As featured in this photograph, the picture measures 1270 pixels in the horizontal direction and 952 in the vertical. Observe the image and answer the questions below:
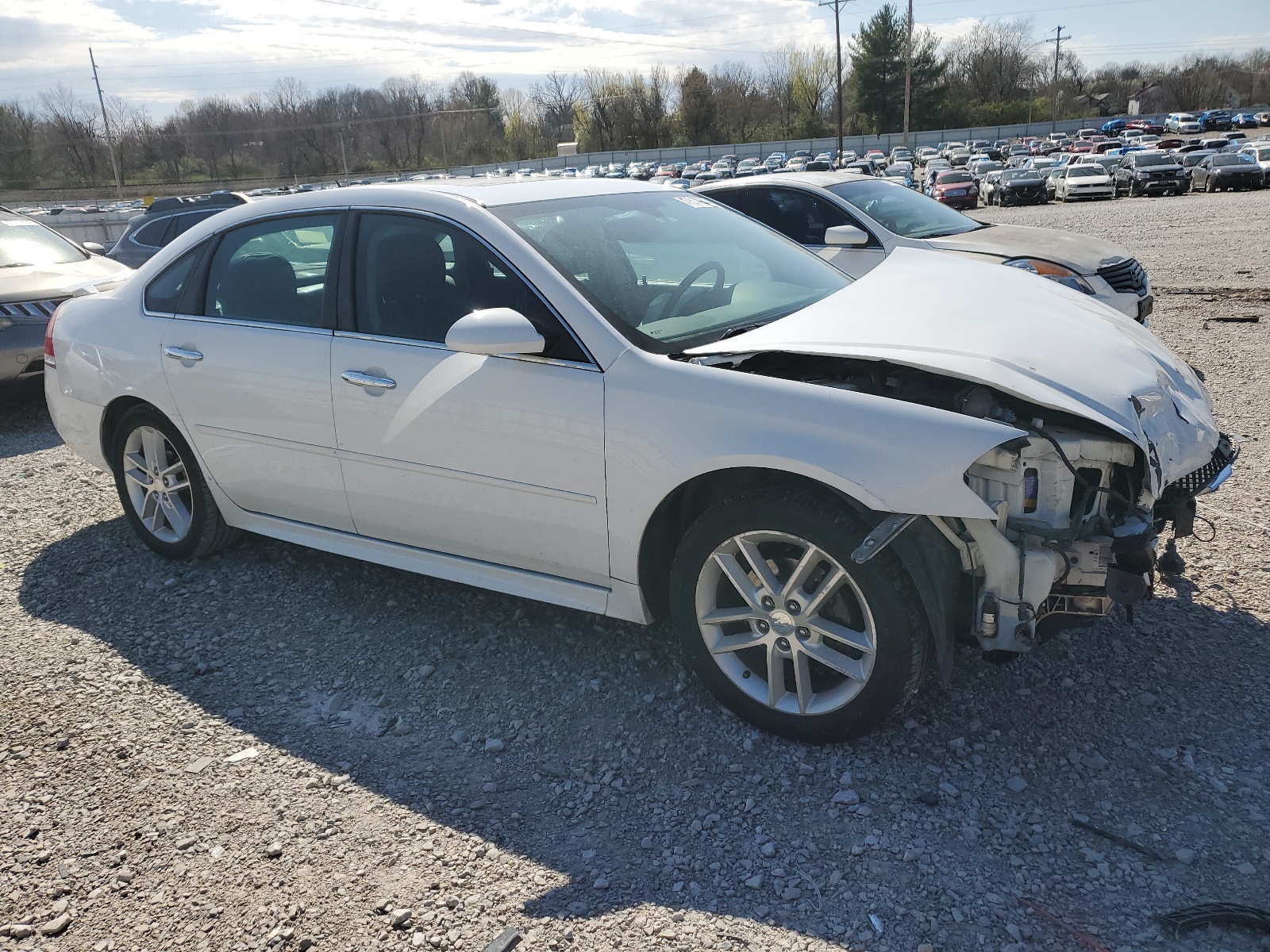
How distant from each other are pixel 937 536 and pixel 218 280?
3.32 metres

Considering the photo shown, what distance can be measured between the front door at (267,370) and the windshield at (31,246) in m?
5.71

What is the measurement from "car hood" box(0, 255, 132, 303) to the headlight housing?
772cm

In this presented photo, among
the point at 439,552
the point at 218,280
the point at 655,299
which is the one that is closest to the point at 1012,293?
the point at 655,299

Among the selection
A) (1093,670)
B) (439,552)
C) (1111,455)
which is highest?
(1111,455)

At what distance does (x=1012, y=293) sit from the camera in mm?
3725

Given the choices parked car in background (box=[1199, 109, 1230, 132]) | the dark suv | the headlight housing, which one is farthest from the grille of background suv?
parked car in background (box=[1199, 109, 1230, 132])

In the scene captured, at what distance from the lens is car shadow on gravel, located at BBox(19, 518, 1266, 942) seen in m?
2.57

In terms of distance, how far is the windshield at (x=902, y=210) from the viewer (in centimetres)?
822

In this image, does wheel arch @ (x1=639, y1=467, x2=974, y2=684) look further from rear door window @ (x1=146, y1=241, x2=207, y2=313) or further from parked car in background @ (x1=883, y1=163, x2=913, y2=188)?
parked car in background @ (x1=883, y1=163, x2=913, y2=188)

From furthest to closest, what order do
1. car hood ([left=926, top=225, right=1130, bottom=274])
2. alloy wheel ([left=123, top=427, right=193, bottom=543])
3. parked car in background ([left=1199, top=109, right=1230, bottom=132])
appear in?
parked car in background ([left=1199, top=109, right=1230, bottom=132]) < car hood ([left=926, top=225, right=1130, bottom=274]) < alloy wheel ([left=123, top=427, right=193, bottom=543])

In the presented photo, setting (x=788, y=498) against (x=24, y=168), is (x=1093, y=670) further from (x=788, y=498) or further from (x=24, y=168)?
(x=24, y=168)

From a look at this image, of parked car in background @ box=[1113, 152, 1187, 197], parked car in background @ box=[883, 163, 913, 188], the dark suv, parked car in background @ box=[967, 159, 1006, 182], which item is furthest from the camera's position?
parked car in background @ box=[883, 163, 913, 188]

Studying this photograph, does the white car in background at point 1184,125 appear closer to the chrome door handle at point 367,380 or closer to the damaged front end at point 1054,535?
the damaged front end at point 1054,535

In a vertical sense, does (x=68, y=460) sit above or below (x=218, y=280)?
below
